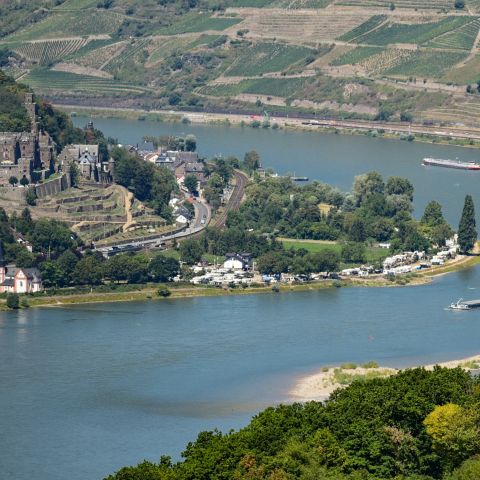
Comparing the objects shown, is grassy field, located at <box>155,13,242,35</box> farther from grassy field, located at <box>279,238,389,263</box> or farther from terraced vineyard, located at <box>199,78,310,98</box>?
grassy field, located at <box>279,238,389,263</box>

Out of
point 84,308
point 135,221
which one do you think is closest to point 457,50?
point 135,221

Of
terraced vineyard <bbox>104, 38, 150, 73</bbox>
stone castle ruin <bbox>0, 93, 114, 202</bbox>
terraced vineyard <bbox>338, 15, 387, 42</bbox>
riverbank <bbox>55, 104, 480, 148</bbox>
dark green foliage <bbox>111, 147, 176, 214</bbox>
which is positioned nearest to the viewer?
stone castle ruin <bbox>0, 93, 114, 202</bbox>

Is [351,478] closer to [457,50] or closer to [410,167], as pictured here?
[410,167]

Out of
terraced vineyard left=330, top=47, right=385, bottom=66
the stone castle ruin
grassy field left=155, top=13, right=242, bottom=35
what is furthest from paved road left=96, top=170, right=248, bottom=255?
grassy field left=155, top=13, right=242, bottom=35

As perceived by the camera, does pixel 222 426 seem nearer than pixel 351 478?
No

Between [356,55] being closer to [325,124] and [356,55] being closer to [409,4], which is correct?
[409,4]

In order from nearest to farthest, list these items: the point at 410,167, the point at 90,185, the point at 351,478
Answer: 1. the point at 351,478
2. the point at 90,185
3. the point at 410,167

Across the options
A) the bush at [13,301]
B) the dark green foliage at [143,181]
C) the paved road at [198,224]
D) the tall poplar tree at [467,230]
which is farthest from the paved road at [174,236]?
the tall poplar tree at [467,230]

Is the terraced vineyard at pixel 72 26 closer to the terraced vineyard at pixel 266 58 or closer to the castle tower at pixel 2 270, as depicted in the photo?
the terraced vineyard at pixel 266 58
